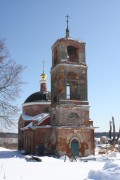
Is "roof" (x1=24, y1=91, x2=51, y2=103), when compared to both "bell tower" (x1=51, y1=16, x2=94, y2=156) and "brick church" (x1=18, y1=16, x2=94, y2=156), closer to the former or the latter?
"brick church" (x1=18, y1=16, x2=94, y2=156)

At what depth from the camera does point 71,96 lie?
24.8 meters

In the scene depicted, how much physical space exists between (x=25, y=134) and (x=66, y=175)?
1929cm

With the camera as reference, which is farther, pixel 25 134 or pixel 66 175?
pixel 25 134

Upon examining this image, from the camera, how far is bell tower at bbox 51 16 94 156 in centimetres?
2358

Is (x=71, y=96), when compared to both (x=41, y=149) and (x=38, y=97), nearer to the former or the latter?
(x=41, y=149)

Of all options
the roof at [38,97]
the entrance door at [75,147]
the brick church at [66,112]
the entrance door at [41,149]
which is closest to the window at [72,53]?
the brick church at [66,112]

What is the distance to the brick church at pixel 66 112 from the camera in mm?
23469

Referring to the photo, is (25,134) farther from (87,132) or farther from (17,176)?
(17,176)

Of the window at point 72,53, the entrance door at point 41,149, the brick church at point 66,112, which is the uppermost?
the window at point 72,53

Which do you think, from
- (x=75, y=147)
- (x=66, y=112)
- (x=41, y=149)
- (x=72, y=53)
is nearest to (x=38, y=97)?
(x=41, y=149)

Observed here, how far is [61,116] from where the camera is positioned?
23.5 metres

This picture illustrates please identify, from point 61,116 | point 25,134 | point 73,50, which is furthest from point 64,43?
A: point 25,134

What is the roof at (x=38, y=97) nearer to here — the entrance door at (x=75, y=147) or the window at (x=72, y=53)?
the window at (x=72, y=53)

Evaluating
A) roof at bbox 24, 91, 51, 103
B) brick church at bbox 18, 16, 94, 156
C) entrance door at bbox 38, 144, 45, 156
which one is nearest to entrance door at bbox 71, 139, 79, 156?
brick church at bbox 18, 16, 94, 156
